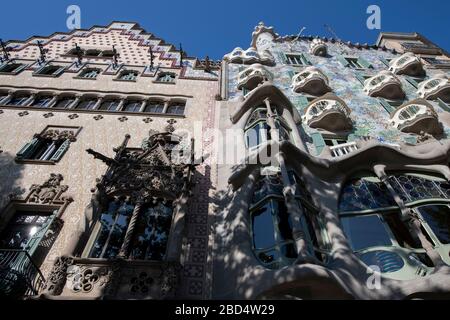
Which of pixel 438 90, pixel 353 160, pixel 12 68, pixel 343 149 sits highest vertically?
pixel 12 68

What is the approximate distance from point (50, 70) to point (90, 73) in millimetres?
2527

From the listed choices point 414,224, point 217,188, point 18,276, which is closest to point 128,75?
point 217,188

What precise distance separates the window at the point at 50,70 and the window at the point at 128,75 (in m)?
3.54

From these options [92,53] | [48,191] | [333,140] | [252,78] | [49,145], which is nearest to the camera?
[48,191]

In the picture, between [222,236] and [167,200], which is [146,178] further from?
[222,236]

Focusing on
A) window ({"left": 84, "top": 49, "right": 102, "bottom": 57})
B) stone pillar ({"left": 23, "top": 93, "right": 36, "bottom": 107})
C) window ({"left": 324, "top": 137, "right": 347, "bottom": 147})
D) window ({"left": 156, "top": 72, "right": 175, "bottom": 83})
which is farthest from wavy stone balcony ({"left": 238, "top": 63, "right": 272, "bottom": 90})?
stone pillar ({"left": 23, "top": 93, "right": 36, "bottom": 107})

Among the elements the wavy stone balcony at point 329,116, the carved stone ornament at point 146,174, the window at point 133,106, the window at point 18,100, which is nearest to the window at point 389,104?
the wavy stone balcony at point 329,116

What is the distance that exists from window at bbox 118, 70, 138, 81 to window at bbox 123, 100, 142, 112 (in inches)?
92.6

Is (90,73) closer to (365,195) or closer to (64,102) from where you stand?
(64,102)

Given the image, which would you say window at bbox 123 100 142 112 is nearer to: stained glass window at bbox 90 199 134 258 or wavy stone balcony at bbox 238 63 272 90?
wavy stone balcony at bbox 238 63 272 90

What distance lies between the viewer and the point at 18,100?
48.9 ft

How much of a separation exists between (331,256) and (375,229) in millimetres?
2021
